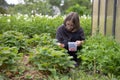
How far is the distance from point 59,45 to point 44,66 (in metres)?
1.12

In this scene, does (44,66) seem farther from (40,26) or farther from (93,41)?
(40,26)

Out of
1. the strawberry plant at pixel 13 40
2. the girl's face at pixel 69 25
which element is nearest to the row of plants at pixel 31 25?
the strawberry plant at pixel 13 40

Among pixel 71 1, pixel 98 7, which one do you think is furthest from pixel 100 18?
pixel 71 1

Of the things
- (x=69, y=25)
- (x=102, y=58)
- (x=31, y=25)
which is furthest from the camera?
(x=31, y=25)

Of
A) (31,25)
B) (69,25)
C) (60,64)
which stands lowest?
(31,25)

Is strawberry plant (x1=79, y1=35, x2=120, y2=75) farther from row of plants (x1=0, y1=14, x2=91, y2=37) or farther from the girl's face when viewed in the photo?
row of plants (x1=0, y1=14, x2=91, y2=37)

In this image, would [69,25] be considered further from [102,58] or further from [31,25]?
[31,25]

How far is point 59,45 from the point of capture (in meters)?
5.03

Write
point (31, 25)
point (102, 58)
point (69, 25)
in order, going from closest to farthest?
1. point (102, 58)
2. point (69, 25)
3. point (31, 25)

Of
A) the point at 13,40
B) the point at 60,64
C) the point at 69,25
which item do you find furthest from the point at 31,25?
the point at 60,64

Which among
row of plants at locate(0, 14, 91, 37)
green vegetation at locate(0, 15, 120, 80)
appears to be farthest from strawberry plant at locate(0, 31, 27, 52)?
row of plants at locate(0, 14, 91, 37)

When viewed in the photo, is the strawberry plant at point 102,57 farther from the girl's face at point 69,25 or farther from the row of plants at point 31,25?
the row of plants at point 31,25

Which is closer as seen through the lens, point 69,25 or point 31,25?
point 69,25

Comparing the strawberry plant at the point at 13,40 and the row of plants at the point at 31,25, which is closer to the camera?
the strawberry plant at the point at 13,40
